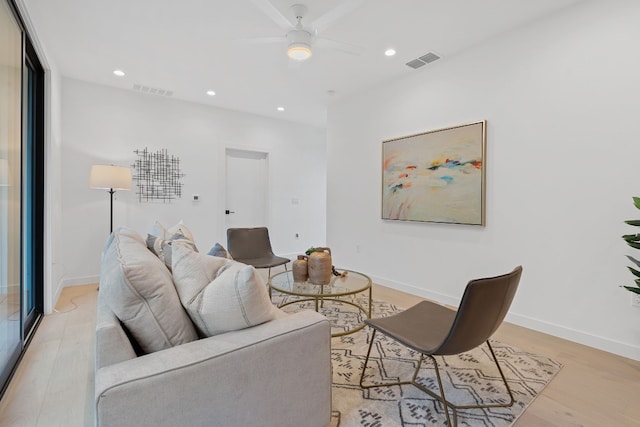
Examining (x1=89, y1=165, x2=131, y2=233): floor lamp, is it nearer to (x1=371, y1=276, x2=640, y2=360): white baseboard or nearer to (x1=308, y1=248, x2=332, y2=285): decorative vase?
(x1=308, y1=248, x2=332, y2=285): decorative vase

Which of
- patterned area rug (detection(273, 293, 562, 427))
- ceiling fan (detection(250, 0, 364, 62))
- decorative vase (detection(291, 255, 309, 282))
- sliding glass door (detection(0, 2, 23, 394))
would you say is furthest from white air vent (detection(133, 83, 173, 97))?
patterned area rug (detection(273, 293, 562, 427))

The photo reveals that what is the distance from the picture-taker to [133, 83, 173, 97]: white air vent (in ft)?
13.7

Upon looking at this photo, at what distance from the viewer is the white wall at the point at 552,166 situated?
7.59 ft

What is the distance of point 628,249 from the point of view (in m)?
2.28

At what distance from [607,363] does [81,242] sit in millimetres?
5336

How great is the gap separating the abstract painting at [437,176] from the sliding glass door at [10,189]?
11.1 ft

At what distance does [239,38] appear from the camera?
→ 2.92m

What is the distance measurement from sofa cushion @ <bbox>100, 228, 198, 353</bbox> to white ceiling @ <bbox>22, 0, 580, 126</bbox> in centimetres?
196

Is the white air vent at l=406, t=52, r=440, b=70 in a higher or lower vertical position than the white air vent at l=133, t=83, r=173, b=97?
higher

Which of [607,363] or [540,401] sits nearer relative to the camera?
[540,401]

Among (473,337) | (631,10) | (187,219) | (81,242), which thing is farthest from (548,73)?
(81,242)

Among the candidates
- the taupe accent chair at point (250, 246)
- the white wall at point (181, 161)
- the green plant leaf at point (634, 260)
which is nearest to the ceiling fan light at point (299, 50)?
the taupe accent chair at point (250, 246)

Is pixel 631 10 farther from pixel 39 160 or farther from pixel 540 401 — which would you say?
pixel 39 160

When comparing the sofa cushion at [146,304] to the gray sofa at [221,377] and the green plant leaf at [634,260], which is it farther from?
the green plant leaf at [634,260]
